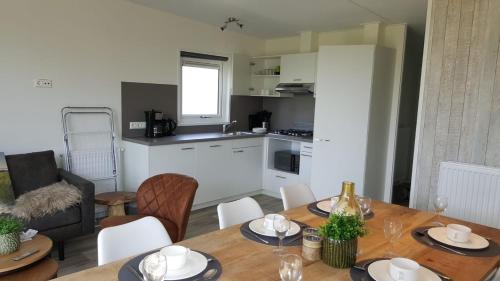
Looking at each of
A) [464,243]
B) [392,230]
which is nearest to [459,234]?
[464,243]

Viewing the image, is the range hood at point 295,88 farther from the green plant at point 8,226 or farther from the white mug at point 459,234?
the green plant at point 8,226

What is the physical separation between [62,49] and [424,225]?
3.55 meters

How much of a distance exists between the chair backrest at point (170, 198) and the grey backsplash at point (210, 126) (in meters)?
1.49

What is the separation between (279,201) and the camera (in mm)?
4848

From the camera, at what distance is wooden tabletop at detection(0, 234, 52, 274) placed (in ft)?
6.60

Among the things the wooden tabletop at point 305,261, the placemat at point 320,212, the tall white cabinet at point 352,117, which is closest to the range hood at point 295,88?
the tall white cabinet at point 352,117

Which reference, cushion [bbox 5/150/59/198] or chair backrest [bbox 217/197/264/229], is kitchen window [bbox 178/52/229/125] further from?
chair backrest [bbox 217/197/264/229]

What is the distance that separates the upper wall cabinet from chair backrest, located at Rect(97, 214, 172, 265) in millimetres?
3549

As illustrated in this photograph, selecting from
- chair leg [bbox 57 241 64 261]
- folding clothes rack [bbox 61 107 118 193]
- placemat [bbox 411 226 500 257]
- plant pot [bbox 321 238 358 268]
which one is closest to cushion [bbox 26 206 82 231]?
chair leg [bbox 57 241 64 261]

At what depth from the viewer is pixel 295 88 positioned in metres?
4.91

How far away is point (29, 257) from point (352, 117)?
11.0 ft

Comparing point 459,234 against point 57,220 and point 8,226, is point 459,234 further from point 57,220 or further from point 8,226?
point 57,220

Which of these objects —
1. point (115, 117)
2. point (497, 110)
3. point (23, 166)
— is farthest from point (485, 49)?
point (23, 166)

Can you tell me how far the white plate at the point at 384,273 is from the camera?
1.29 meters
